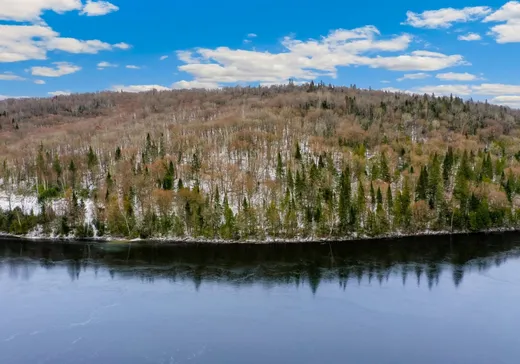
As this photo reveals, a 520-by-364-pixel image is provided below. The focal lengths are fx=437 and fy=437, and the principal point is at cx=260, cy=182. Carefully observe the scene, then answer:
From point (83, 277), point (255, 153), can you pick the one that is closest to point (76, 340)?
point (83, 277)

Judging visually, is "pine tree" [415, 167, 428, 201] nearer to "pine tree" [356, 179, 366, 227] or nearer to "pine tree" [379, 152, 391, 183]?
"pine tree" [379, 152, 391, 183]

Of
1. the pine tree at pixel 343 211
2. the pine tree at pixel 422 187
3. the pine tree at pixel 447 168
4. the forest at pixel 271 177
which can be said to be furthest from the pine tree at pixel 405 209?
the pine tree at pixel 447 168

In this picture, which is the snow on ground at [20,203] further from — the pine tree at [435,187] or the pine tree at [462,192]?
the pine tree at [462,192]

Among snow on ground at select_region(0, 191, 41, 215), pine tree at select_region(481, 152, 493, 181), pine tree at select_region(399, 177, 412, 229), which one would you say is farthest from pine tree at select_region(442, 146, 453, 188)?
snow on ground at select_region(0, 191, 41, 215)

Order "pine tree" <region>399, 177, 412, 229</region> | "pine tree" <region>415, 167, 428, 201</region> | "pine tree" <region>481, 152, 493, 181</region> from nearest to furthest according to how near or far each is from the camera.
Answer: "pine tree" <region>399, 177, 412, 229</region>, "pine tree" <region>415, 167, 428, 201</region>, "pine tree" <region>481, 152, 493, 181</region>

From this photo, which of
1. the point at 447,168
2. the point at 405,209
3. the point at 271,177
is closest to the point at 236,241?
the point at 271,177

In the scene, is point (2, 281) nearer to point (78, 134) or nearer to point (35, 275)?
point (35, 275)
